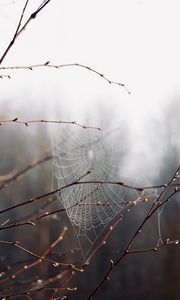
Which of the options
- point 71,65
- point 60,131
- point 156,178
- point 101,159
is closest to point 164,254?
point 156,178

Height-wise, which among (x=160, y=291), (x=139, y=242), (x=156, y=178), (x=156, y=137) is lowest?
(x=160, y=291)

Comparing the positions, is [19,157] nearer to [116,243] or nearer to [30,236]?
[30,236]

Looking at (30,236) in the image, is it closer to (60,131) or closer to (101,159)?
(101,159)

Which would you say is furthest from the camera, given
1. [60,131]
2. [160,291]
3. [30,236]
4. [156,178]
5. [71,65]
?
[30,236]

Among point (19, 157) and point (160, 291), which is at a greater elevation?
point (19, 157)

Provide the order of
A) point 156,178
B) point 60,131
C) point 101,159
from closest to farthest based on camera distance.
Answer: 1. point 60,131
2. point 101,159
3. point 156,178

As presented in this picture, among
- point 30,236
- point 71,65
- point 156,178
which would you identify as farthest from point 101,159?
point 30,236

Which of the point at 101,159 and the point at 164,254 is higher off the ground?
the point at 101,159

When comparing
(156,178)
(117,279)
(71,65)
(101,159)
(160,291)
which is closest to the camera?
(71,65)

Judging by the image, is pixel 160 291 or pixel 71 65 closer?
pixel 71 65
